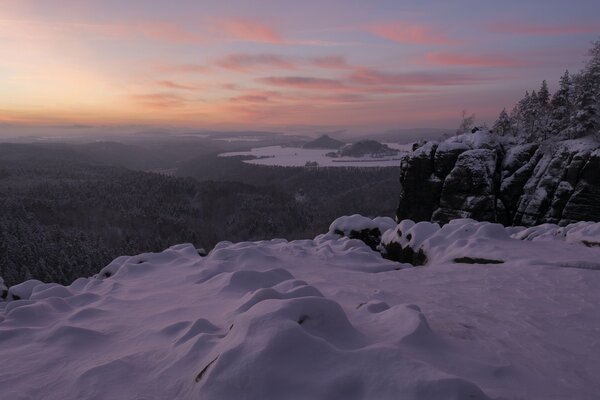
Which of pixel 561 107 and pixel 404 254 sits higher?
pixel 561 107

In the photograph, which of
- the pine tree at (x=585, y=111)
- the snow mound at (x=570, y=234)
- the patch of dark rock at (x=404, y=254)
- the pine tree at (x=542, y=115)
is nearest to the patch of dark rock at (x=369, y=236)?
the patch of dark rock at (x=404, y=254)

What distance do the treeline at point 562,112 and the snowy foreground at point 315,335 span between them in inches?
902

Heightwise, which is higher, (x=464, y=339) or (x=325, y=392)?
(x=325, y=392)

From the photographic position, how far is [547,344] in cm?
650

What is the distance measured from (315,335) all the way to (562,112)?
1510 inches

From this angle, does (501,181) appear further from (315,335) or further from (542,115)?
(315,335)

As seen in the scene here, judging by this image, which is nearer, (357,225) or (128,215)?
(357,225)

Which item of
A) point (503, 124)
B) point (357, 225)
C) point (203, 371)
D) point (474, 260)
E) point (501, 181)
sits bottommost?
point (357, 225)

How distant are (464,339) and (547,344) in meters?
1.59

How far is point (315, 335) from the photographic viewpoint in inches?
212

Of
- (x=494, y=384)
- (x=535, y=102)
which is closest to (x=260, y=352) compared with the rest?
(x=494, y=384)

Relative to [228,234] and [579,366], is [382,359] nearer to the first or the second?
[579,366]

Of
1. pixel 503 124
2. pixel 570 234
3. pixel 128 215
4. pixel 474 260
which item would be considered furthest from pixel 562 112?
pixel 128 215

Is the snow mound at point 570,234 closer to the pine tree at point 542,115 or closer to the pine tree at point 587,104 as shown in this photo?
the pine tree at point 587,104
